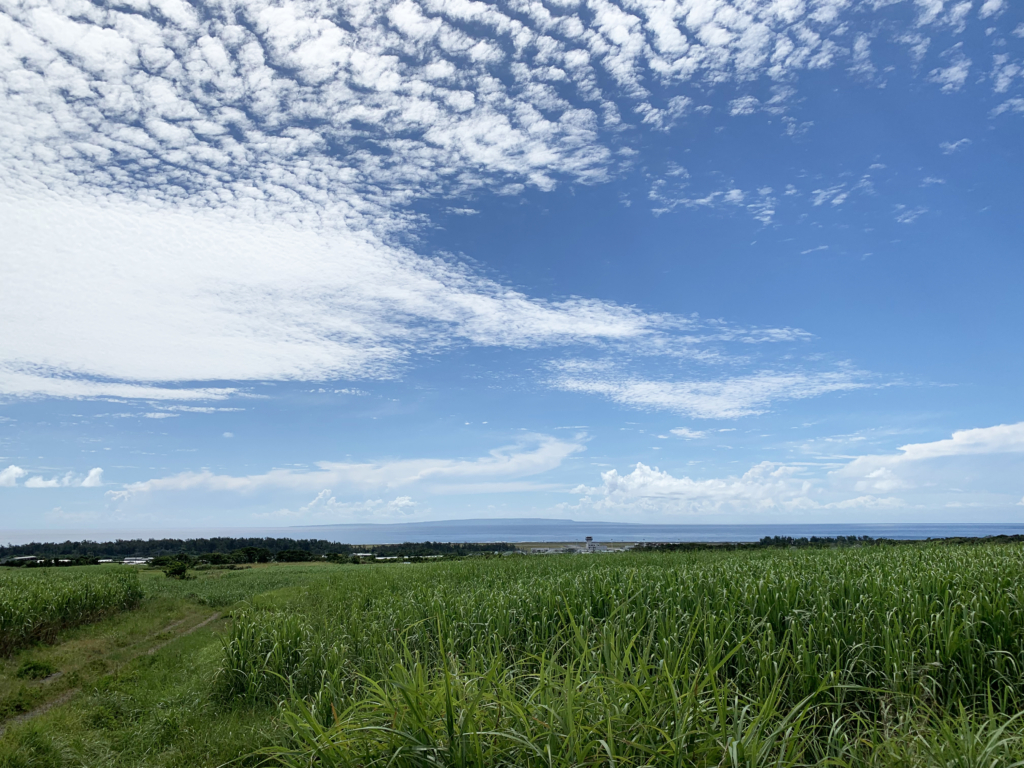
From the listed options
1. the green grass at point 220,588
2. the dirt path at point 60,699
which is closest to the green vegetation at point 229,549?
the green grass at point 220,588

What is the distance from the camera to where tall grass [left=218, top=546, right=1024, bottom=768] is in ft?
13.6

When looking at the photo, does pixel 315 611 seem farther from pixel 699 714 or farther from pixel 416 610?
pixel 699 714

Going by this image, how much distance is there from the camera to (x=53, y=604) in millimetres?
18844

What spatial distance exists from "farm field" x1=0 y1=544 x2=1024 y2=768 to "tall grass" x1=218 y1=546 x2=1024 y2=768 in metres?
0.03

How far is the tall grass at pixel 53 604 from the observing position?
16.5 meters

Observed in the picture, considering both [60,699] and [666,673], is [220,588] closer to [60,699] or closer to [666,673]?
[60,699]

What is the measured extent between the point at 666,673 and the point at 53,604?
74.0 ft

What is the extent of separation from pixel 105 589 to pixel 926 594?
2762cm

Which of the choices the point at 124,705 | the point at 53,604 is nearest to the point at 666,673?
the point at 124,705

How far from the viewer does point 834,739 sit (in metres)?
4.94

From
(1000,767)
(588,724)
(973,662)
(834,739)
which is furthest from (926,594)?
(588,724)

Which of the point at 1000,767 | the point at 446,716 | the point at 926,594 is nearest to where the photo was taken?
the point at 1000,767

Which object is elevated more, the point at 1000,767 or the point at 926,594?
the point at 926,594

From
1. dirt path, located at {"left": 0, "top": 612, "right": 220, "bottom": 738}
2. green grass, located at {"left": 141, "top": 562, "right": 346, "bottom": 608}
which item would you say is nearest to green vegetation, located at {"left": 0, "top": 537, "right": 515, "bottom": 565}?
green grass, located at {"left": 141, "top": 562, "right": 346, "bottom": 608}
